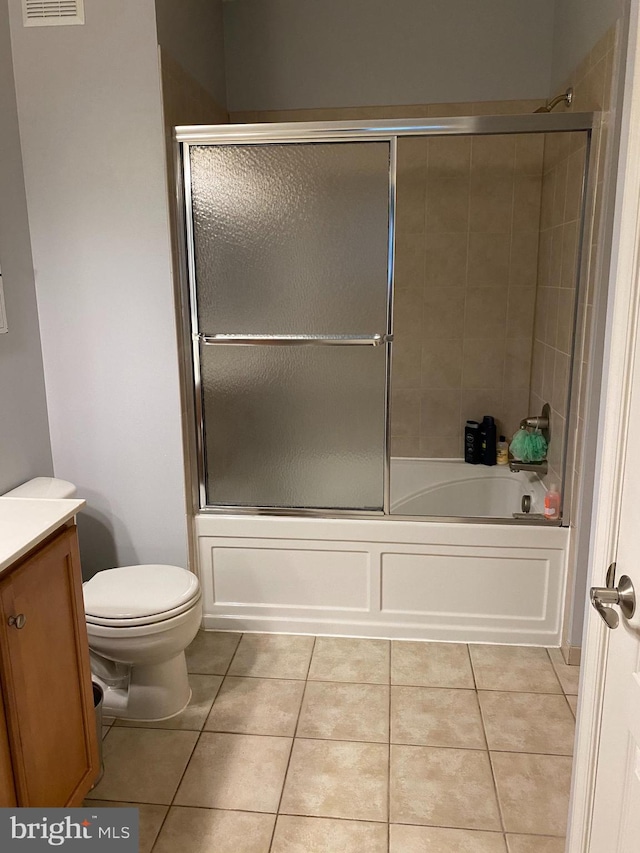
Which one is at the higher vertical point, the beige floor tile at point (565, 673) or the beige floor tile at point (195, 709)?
the beige floor tile at point (565, 673)

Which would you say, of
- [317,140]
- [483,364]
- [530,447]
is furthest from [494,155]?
[530,447]

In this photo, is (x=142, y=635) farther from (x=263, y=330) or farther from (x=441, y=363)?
(x=441, y=363)

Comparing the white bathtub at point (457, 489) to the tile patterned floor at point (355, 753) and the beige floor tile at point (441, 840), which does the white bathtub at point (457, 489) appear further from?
the beige floor tile at point (441, 840)

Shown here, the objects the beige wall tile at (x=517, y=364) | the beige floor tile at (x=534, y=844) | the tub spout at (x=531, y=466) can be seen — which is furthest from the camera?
the beige wall tile at (x=517, y=364)

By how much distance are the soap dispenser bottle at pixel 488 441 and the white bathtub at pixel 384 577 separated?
0.61m

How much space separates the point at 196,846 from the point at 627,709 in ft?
4.15

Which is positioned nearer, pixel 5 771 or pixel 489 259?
pixel 5 771

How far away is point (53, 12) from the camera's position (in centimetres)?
231

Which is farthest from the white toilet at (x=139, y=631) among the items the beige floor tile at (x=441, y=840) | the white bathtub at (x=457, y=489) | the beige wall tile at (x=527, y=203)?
the beige wall tile at (x=527, y=203)

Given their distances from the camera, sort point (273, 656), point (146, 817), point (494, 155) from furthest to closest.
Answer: point (494, 155), point (273, 656), point (146, 817)

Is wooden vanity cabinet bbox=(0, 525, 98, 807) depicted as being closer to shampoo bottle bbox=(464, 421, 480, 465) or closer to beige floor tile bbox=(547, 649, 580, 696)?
beige floor tile bbox=(547, 649, 580, 696)

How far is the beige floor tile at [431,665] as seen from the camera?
99.0 inches

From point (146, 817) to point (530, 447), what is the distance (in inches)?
81.4

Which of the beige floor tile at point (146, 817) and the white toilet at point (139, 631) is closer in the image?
the beige floor tile at point (146, 817)
